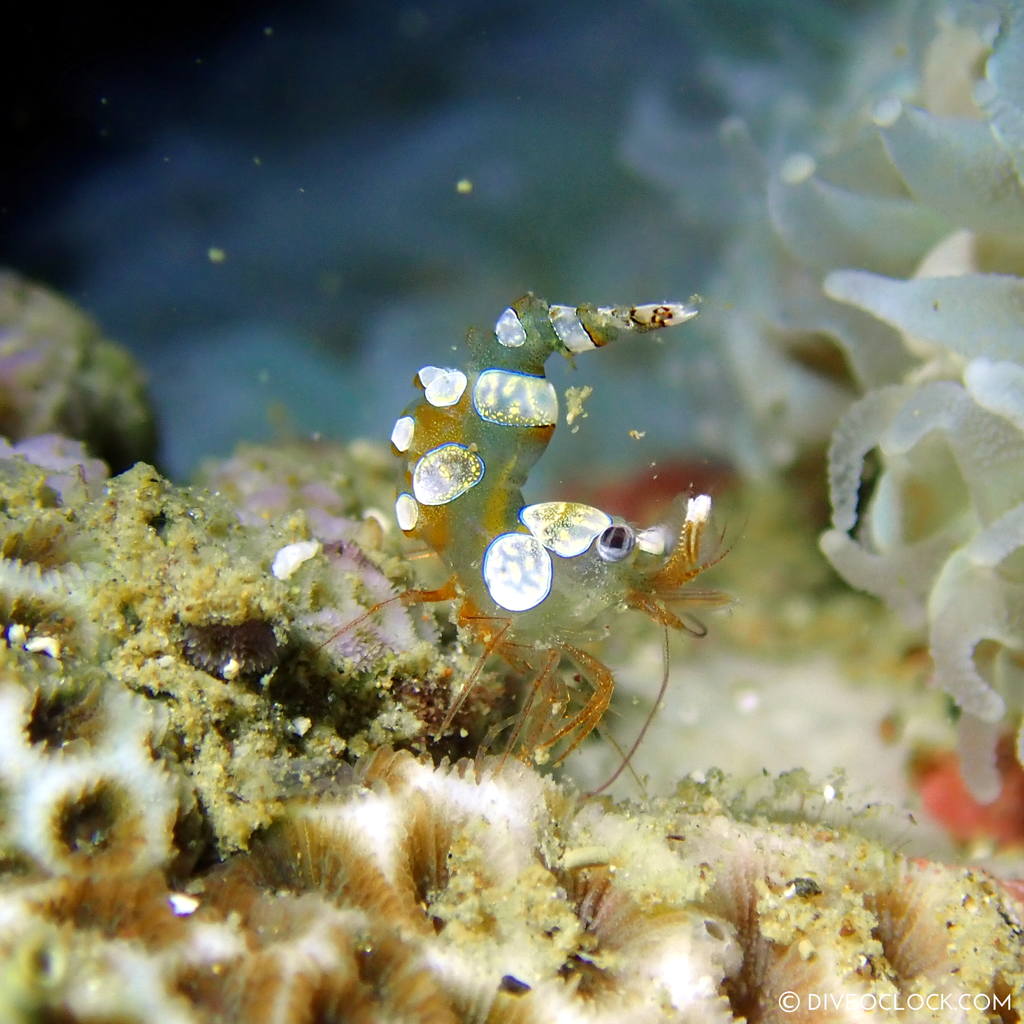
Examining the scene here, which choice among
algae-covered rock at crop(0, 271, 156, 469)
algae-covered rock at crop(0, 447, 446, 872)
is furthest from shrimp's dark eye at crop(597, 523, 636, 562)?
algae-covered rock at crop(0, 271, 156, 469)

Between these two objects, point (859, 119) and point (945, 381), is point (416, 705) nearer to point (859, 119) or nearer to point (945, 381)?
point (945, 381)

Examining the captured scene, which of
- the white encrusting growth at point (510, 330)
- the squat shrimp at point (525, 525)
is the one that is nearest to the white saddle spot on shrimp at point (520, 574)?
the squat shrimp at point (525, 525)

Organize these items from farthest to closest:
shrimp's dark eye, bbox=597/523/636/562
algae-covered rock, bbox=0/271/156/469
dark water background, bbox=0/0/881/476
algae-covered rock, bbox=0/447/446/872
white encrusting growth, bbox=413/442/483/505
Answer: dark water background, bbox=0/0/881/476 → algae-covered rock, bbox=0/271/156/469 → white encrusting growth, bbox=413/442/483/505 → shrimp's dark eye, bbox=597/523/636/562 → algae-covered rock, bbox=0/447/446/872

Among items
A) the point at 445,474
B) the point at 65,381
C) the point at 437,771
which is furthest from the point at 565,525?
the point at 65,381

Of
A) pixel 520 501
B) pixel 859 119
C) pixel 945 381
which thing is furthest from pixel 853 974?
pixel 859 119

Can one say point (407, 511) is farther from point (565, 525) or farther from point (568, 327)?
point (568, 327)

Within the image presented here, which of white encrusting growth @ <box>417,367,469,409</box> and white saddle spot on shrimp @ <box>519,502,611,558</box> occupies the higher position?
white encrusting growth @ <box>417,367,469,409</box>

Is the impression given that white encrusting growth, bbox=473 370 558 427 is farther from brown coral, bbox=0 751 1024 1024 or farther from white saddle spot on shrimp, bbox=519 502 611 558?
brown coral, bbox=0 751 1024 1024
